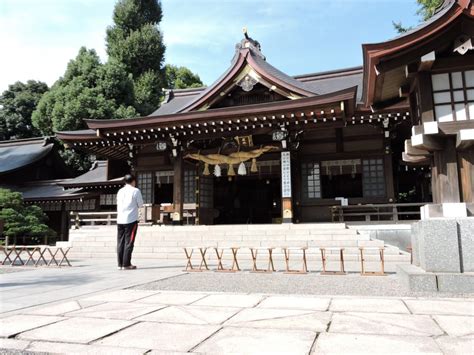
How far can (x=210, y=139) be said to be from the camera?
14.2 m

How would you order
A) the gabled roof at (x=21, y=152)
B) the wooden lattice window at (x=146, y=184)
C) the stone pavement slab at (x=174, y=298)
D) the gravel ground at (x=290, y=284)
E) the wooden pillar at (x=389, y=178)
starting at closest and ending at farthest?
the stone pavement slab at (x=174, y=298) < the gravel ground at (x=290, y=284) < the wooden pillar at (x=389, y=178) < the wooden lattice window at (x=146, y=184) < the gabled roof at (x=21, y=152)

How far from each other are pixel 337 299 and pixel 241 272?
111 inches

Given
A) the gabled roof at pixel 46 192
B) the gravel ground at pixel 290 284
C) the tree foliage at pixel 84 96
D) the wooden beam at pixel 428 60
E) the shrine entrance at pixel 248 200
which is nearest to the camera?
the gravel ground at pixel 290 284

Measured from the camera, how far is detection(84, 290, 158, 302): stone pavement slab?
4172 millimetres

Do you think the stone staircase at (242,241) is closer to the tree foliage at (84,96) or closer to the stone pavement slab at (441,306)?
the stone pavement slab at (441,306)

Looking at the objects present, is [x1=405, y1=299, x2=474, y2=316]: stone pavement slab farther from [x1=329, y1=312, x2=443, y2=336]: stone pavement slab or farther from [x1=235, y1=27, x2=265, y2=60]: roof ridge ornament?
[x1=235, y1=27, x2=265, y2=60]: roof ridge ornament

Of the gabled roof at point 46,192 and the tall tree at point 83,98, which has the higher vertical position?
the tall tree at point 83,98

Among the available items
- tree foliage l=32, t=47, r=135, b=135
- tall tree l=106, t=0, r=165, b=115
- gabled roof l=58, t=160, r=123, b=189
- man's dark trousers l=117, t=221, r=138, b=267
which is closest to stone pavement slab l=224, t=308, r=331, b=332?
man's dark trousers l=117, t=221, r=138, b=267

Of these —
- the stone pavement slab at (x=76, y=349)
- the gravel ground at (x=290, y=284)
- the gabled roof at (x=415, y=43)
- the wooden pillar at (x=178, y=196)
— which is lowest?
the gravel ground at (x=290, y=284)

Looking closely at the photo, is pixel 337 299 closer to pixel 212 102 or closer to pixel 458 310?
pixel 458 310

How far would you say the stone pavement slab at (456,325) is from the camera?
2738 mm

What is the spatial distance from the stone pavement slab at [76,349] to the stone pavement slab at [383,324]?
4.96 ft

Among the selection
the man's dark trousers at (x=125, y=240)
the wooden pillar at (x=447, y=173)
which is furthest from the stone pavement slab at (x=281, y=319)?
the man's dark trousers at (x=125, y=240)

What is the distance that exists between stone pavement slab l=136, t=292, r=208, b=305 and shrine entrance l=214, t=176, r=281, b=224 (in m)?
13.9
